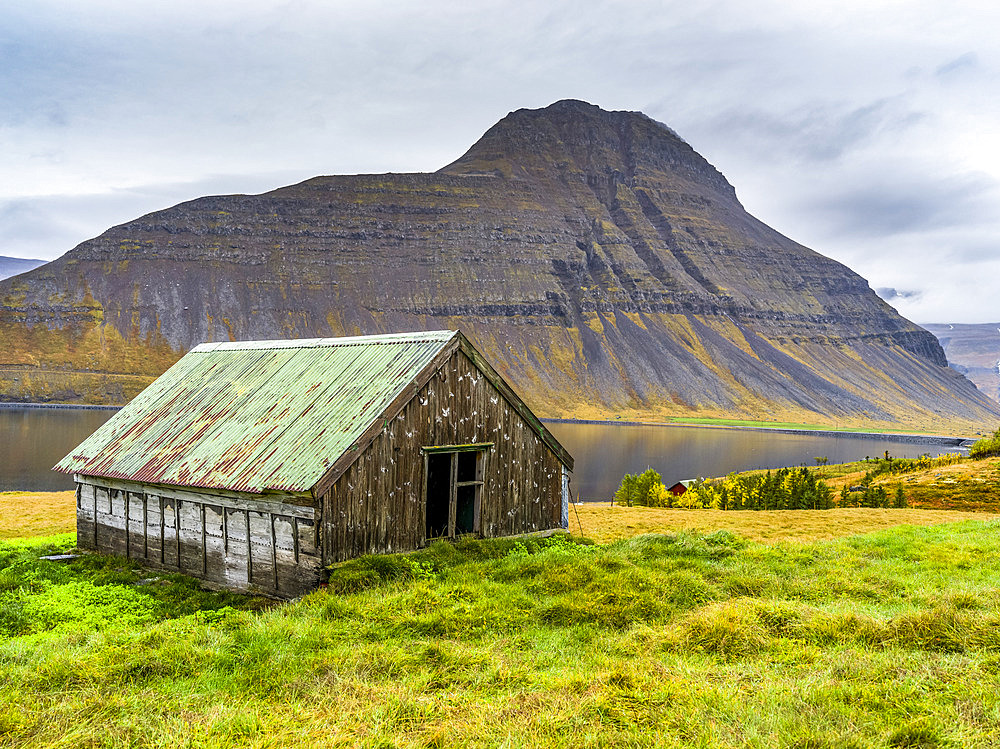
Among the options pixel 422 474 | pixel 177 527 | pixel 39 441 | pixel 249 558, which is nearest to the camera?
pixel 249 558

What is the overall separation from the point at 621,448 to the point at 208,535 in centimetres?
7251

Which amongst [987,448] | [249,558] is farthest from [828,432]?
[249,558]

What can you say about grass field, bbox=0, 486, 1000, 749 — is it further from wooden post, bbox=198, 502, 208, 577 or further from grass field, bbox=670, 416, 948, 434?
grass field, bbox=670, 416, 948, 434

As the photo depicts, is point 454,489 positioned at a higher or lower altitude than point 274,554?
higher

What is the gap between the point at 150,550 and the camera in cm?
1605

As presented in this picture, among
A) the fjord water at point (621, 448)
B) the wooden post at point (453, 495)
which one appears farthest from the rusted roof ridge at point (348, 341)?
the fjord water at point (621, 448)

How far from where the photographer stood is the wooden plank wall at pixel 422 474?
13.9 metres

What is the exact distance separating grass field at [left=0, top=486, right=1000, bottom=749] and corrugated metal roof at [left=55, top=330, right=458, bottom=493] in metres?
2.27

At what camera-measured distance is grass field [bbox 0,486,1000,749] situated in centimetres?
619

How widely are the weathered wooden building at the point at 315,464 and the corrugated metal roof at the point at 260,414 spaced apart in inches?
1.7

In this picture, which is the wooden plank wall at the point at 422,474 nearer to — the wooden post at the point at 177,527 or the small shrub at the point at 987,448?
the wooden post at the point at 177,527

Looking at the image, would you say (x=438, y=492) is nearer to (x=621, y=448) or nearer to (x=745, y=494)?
(x=745, y=494)

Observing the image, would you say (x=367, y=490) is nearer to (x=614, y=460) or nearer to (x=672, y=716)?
(x=672, y=716)

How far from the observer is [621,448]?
84562mm
